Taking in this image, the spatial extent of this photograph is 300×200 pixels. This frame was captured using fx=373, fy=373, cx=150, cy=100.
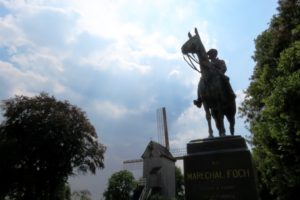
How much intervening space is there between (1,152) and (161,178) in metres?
24.3

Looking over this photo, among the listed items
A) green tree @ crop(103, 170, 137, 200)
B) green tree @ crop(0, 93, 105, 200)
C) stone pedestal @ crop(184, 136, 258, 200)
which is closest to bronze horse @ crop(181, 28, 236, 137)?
stone pedestal @ crop(184, 136, 258, 200)

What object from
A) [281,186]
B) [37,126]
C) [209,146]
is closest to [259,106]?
[281,186]

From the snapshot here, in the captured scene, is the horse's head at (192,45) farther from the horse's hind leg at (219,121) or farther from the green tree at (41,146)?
the green tree at (41,146)

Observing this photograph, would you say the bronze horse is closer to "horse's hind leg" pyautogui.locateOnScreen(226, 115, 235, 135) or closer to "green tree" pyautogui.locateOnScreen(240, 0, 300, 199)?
"horse's hind leg" pyautogui.locateOnScreen(226, 115, 235, 135)

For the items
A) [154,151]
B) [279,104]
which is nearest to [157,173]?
[154,151]

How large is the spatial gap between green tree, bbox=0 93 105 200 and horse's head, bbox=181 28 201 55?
22.4 m

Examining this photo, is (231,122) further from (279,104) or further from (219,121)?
(279,104)

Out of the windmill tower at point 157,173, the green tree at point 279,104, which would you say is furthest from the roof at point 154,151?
the green tree at point 279,104

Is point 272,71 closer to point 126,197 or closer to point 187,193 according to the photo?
point 187,193

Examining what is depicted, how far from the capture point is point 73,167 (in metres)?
35.4

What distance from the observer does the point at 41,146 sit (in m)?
32.6

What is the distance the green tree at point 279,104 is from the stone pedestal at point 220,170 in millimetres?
5738

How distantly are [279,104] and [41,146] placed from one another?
22.9m

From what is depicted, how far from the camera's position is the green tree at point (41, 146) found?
31969 millimetres
